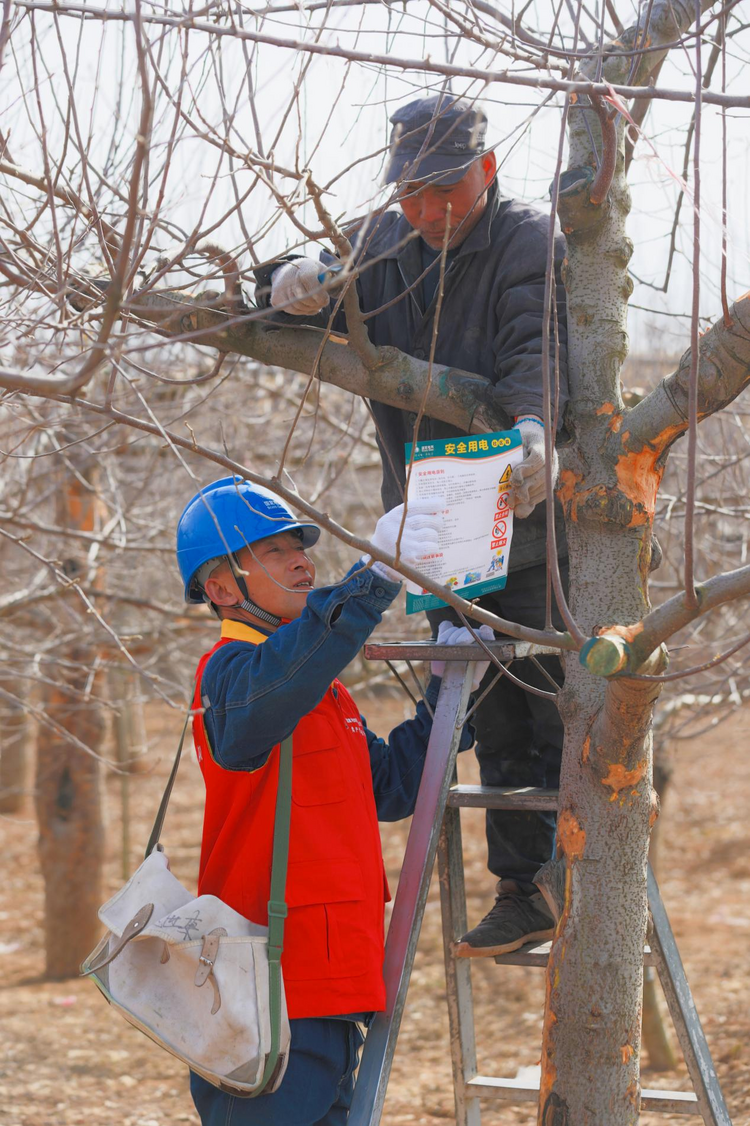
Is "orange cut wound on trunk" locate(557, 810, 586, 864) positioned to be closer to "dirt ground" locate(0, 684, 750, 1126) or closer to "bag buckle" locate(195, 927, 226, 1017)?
"bag buckle" locate(195, 927, 226, 1017)

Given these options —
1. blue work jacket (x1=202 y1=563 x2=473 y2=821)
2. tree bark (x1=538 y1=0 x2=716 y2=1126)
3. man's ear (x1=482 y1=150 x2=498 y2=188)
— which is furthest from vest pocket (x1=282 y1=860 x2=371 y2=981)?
man's ear (x1=482 y1=150 x2=498 y2=188)

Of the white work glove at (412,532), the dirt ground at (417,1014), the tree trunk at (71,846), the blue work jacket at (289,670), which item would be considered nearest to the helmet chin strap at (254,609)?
the blue work jacket at (289,670)

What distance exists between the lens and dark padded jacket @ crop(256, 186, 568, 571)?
106 inches

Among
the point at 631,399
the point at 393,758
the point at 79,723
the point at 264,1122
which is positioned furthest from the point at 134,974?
the point at 79,723

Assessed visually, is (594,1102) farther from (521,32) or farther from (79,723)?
(79,723)

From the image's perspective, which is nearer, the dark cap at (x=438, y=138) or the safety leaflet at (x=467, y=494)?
the safety leaflet at (x=467, y=494)

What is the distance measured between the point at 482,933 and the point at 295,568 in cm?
105

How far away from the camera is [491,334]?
289 centimetres

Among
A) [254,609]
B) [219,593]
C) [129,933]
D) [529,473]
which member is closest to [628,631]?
[529,473]

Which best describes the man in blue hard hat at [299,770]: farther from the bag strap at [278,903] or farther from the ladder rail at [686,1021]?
the ladder rail at [686,1021]

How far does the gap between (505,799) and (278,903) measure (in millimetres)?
703

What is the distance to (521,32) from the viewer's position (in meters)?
2.49

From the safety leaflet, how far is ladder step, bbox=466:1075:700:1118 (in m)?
1.39

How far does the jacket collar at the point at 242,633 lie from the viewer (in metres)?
2.64
